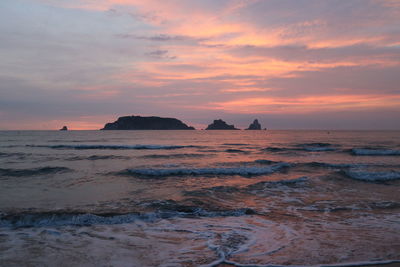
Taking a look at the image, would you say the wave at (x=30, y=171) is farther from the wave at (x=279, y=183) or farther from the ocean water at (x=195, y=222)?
the wave at (x=279, y=183)

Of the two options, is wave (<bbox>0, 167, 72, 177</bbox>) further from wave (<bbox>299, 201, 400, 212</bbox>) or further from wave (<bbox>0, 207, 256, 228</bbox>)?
wave (<bbox>299, 201, 400, 212</bbox>)

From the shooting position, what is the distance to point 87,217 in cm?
842

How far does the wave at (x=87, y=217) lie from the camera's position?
26.5 feet

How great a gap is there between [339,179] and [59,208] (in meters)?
14.6

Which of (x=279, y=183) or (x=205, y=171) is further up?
(x=205, y=171)

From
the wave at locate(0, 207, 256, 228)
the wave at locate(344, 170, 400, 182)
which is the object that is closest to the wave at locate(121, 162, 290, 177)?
the wave at locate(344, 170, 400, 182)

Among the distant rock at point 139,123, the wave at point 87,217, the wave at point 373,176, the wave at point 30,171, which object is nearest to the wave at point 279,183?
the wave at point 373,176

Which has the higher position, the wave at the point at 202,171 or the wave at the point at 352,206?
the wave at the point at 202,171

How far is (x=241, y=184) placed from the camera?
14797 millimetres

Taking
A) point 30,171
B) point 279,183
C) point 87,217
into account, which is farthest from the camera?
point 30,171

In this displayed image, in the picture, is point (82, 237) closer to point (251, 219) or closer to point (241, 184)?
point (251, 219)

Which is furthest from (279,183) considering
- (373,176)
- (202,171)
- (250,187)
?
(373,176)

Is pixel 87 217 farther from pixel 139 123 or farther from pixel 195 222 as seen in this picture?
pixel 139 123

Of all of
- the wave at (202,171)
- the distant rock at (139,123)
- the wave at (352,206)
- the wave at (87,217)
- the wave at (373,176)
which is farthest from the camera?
the distant rock at (139,123)
